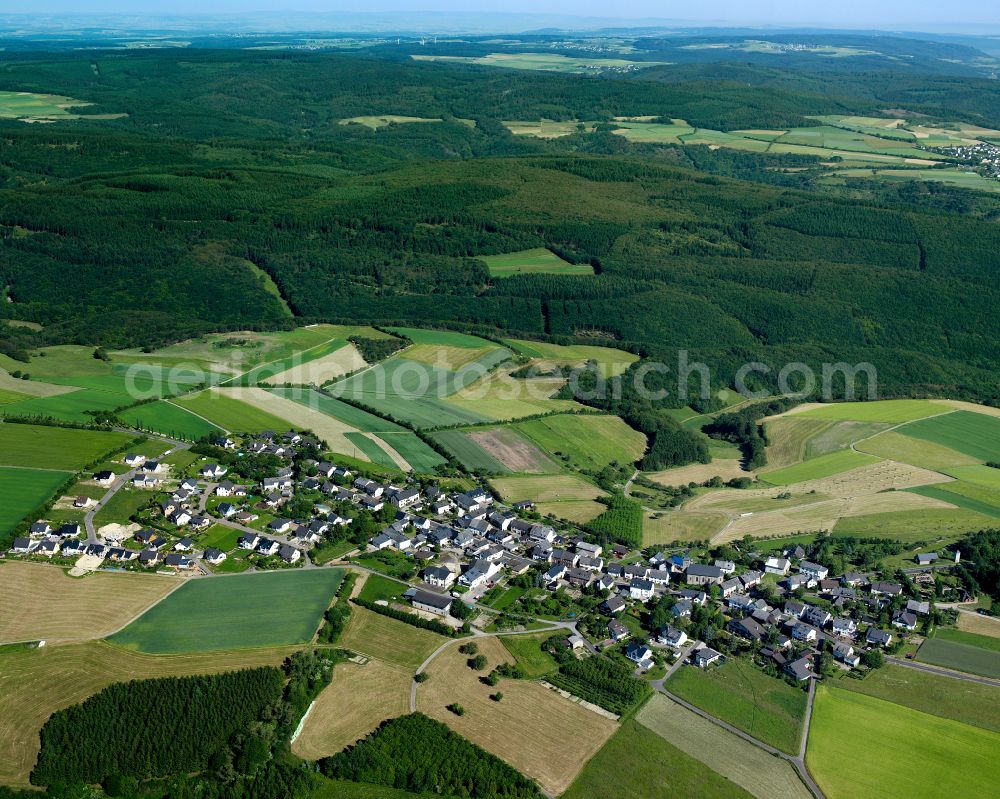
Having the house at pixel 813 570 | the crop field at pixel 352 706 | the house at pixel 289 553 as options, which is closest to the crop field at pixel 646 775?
the crop field at pixel 352 706

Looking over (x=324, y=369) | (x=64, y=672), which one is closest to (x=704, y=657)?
(x=64, y=672)

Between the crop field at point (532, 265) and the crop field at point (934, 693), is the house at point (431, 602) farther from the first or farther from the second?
the crop field at point (532, 265)

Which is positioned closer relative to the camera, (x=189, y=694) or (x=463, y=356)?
(x=189, y=694)

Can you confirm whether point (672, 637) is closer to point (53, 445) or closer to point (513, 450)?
point (513, 450)

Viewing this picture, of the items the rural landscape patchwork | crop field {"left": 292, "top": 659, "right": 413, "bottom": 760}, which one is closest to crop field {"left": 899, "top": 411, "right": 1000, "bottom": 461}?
the rural landscape patchwork

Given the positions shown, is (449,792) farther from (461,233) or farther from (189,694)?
(461,233)

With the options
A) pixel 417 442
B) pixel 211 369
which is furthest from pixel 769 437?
pixel 211 369
